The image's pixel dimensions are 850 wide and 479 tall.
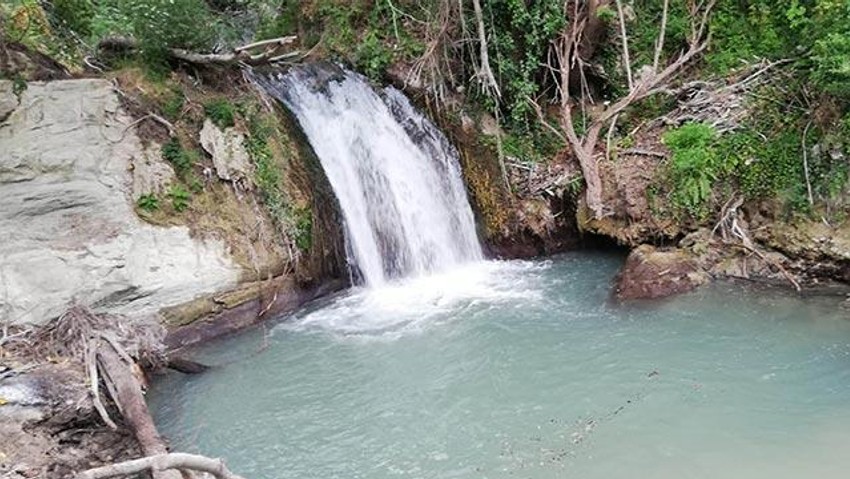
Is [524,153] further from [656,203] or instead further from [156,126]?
[156,126]

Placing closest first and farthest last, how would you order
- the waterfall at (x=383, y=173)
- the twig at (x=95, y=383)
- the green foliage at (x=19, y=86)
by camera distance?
the twig at (x=95, y=383), the green foliage at (x=19, y=86), the waterfall at (x=383, y=173)

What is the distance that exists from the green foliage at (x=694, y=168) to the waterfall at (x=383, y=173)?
98.6 inches

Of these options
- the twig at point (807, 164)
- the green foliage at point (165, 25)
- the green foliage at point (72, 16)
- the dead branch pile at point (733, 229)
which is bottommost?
the dead branch pile at point (733, 229)

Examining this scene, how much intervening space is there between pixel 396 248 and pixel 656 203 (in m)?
3.03

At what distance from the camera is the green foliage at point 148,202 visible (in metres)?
7.57

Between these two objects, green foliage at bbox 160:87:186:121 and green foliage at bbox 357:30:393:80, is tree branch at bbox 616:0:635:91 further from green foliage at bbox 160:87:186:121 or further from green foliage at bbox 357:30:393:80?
green foliage at bbox 160:87:186:121

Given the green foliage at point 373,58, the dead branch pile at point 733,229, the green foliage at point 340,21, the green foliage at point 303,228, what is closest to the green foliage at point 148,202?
the green foliage at point 303,228

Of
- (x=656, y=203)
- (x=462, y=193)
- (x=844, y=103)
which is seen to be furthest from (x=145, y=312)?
(x=844, y=103)

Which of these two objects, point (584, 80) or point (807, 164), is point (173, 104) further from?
point (807, 164)

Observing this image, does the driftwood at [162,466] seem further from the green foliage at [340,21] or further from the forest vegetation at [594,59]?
the green foliage at [340,21]

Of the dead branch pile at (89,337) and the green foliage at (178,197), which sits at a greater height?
the green foliage at (178,197)

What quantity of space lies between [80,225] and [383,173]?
11.5 feet

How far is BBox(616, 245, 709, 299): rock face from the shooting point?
7602mm

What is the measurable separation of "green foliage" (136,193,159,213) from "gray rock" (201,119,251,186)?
0.79 metres
